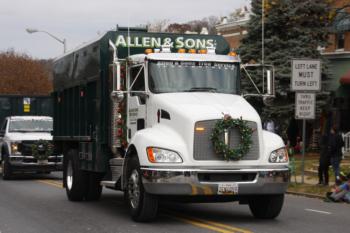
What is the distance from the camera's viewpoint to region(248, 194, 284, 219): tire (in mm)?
12469

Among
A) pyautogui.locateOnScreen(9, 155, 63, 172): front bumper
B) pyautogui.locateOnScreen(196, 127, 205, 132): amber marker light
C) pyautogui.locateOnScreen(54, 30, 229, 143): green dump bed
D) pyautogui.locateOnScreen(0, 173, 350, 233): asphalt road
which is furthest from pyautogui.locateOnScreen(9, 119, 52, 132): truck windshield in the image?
pyautogui.locateOnScreen(196, 127, 205, 132): amber marker light

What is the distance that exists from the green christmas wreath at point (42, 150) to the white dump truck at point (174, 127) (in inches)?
350

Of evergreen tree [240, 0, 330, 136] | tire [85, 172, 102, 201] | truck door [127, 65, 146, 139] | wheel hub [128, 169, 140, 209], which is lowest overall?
tire [85, 172, 102, 201]

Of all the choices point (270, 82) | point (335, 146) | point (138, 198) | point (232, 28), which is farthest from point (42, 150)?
point (232, 28)

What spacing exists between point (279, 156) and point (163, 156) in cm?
196

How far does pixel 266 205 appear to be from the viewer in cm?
1265

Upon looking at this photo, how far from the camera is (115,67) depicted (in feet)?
41.5

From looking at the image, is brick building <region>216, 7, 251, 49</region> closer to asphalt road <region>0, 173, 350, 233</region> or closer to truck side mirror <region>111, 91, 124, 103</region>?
asphalt road <region>0, 173, 350, 233</region>

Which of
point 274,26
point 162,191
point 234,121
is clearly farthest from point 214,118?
point 274,26

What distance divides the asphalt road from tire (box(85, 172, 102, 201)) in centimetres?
30

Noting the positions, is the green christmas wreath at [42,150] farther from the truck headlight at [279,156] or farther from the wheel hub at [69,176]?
the truck headlight at [279,156]

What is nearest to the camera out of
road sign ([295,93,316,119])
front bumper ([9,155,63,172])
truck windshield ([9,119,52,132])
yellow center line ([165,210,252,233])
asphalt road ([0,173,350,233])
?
yellow center line ([165,210,252,233])

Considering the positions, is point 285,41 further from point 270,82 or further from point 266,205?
point 266,205

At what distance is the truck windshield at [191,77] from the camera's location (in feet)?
41.7
